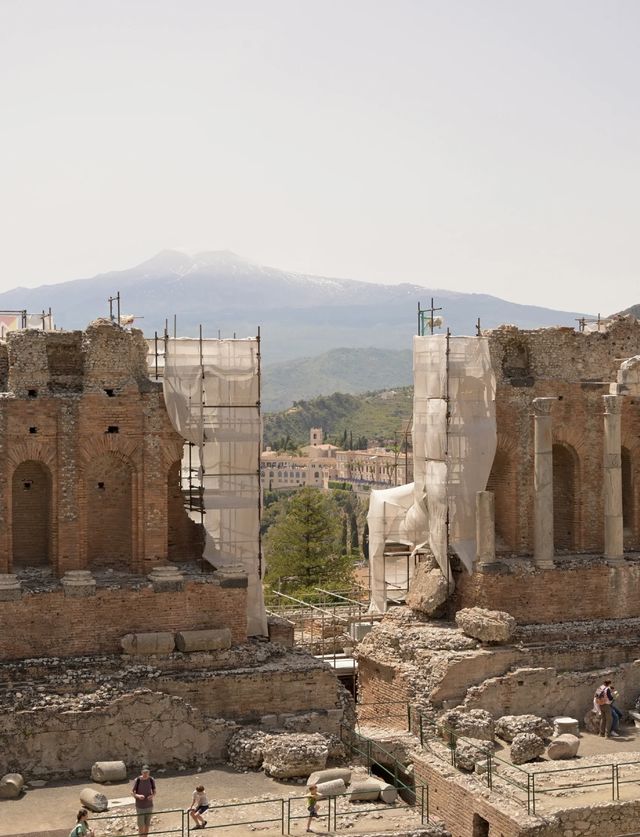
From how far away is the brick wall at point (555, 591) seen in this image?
29391mm

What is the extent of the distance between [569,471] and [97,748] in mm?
13888

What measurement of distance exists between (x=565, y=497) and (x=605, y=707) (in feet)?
21.6

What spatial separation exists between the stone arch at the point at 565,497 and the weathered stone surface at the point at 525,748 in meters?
6.99

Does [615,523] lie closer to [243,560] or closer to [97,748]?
[243,560]

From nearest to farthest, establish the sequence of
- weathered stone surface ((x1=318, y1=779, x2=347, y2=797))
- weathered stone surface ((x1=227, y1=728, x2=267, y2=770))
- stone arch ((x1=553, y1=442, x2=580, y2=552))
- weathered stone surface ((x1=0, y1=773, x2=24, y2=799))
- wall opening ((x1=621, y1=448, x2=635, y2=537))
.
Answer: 1. weathered stone surface ((x1=0, y1=773, x2=24, y2=799))
2. weathered stone surface ((x1=318, y1=779, x2=347, y2=797))
3. weathered stone surface ((x1=227, y1=728, x2=267, y2=770))
4. stone arch ((x1=553, y1=442, x2=580, y2=552))
5. wall opening ((x1=621, y1=448, x2=635, y2=537))

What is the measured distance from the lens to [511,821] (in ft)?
73.7

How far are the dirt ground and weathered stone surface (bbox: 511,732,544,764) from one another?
2919 mm

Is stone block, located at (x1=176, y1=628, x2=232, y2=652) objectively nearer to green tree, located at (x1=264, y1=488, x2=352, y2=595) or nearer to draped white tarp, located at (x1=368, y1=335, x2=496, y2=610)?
draped white tarp, located at (x1=368, y1=335, x2=496, y2=610)

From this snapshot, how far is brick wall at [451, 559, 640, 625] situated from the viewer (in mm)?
29391

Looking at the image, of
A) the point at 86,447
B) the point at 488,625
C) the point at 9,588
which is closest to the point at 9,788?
the point at 9,588

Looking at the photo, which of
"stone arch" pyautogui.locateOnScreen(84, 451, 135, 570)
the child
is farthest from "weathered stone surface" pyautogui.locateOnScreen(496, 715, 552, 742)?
"stone arch" pyautogui.locateOnScreen(84, 451, 135, 570)

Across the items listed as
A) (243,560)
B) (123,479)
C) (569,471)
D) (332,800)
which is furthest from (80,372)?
(569,471)

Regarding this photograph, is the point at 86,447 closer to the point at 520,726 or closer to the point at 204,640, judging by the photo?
the point at 204,640

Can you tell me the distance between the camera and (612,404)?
3081cm
